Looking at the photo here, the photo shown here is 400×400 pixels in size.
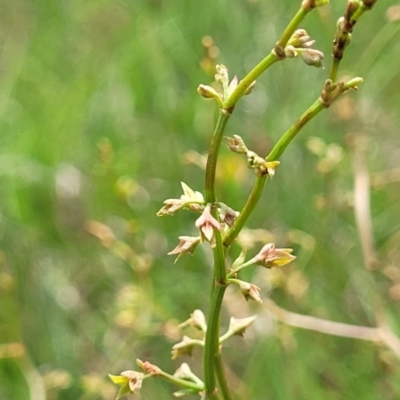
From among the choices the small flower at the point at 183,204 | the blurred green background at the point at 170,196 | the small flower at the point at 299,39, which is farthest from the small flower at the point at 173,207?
the blurred green background at the point at 170,196

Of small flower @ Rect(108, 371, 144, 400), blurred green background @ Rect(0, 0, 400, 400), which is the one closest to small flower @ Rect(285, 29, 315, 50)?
small flower @ Rect(108, 371, 144, 400)

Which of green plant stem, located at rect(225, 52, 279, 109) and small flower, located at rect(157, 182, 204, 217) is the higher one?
green plant stem, located at rect(225, 52, 279, 109)

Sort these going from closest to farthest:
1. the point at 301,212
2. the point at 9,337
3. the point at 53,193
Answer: the point at 9,337 → the point at 301,212 → the point at 53,193

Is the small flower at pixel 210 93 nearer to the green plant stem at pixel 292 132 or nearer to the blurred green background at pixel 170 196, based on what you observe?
the green plant stem at pixel 292 132

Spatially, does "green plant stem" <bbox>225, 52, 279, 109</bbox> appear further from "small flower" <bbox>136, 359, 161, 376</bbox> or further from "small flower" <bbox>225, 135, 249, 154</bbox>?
"small flower" <bbox>136, 359, 161, 376</bbox>

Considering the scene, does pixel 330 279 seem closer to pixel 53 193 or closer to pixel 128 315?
pixel 128 315


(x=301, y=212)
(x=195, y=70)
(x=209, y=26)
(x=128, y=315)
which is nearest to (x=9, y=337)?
(x=128, y=315)

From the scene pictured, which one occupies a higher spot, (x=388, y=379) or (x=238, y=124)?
(x=238, y=124)

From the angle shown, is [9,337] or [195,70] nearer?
[9,337]

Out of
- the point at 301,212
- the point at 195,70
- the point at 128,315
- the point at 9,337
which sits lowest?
the point at 9,337
